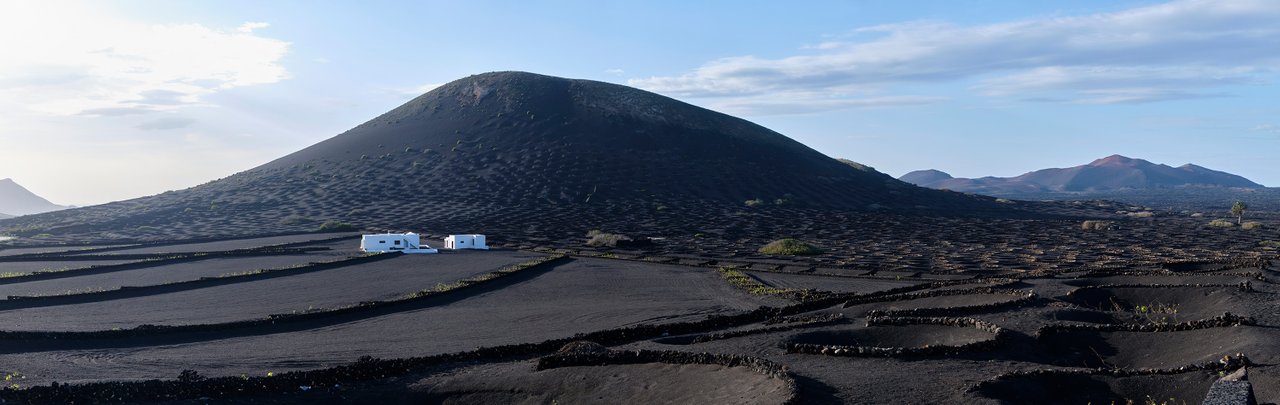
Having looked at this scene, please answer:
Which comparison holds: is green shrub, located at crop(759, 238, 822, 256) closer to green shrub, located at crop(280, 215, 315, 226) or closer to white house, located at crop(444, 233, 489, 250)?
white house, located at crop(444, 233, 489, 250)

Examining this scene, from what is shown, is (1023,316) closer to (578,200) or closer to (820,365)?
(820,365)

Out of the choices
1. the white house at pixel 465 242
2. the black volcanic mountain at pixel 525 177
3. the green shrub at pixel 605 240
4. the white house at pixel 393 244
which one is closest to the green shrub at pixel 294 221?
the black volcanic mountain at pixel 525 177

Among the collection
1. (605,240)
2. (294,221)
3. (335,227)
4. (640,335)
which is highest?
(294,221)

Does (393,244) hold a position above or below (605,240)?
above

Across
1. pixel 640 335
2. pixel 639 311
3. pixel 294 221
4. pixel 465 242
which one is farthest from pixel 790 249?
pixel 294 221

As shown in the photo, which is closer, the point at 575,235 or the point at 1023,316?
the point at 1023,316

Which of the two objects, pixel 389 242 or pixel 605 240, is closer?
pixel 389 242

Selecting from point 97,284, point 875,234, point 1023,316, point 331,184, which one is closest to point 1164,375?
point 1023,316

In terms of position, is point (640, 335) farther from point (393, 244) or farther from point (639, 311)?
point (393, 244)
